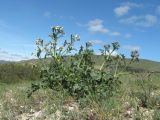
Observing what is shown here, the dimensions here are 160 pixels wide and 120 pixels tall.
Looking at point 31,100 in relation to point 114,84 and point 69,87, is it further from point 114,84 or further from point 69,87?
point 114,84

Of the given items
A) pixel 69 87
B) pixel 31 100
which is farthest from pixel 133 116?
pixel 31 100

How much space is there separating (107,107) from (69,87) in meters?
1.92

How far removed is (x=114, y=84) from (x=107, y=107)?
5.71 ft

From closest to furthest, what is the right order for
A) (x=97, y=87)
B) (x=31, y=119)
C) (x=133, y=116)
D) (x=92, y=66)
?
(x=133, y=116) → (x=31, y=119) → (x=97, y=87) → (x=92, y=66)

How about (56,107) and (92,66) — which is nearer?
(56,107)

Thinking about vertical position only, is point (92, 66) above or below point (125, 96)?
above

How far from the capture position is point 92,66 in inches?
395

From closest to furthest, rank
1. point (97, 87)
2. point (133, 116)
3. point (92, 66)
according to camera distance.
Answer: point (133, 116) → point (97, 87) → point (92, 66)

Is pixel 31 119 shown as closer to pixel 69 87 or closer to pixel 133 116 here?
pixel 69 87

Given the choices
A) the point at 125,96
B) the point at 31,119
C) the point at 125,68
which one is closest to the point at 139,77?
the point at 125,96

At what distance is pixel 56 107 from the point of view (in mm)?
8836

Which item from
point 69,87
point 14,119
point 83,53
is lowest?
point 14,119

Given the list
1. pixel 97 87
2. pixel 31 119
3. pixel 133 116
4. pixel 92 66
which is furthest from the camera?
pixel 92 66

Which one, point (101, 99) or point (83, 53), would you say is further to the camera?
point (83, 53)
